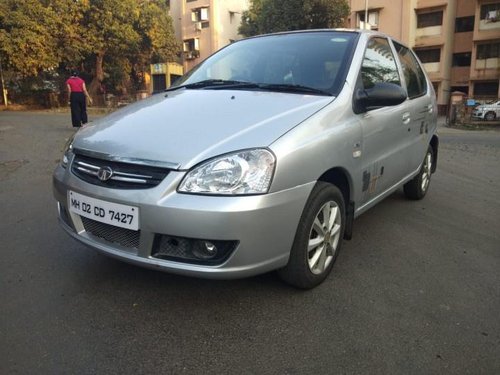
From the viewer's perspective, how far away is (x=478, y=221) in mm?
4371

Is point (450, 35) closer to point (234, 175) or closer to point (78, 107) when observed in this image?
point (78, 107)

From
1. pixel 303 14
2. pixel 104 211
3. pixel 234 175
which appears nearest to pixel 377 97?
pixel 234 175

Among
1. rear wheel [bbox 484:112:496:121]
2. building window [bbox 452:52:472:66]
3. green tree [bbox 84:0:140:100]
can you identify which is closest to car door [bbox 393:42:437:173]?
rear wheel [bbox 484:112:496:121]

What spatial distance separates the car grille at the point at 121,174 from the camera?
2355 millimetres

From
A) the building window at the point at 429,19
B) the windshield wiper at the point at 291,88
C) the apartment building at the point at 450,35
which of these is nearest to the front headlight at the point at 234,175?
the windshield wiper at the point at 291,88

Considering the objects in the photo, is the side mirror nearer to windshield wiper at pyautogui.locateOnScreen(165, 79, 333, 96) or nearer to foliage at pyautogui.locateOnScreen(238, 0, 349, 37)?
windshield wiper at pyautogui.locateOnScreen(165, 79, 333, 96)

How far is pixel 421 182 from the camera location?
4.98 metres

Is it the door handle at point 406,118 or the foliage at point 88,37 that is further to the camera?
the foliage at point 88,37

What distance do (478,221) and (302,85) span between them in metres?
2.44

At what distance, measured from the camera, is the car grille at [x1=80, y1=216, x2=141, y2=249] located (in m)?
2.46

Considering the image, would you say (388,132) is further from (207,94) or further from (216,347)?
(216,347)

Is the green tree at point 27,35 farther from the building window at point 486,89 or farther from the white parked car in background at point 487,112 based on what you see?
the building window at point 486,89

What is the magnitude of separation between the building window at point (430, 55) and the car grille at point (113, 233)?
109 ft

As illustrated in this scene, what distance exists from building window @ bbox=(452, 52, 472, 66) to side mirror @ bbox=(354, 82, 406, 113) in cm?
3237
